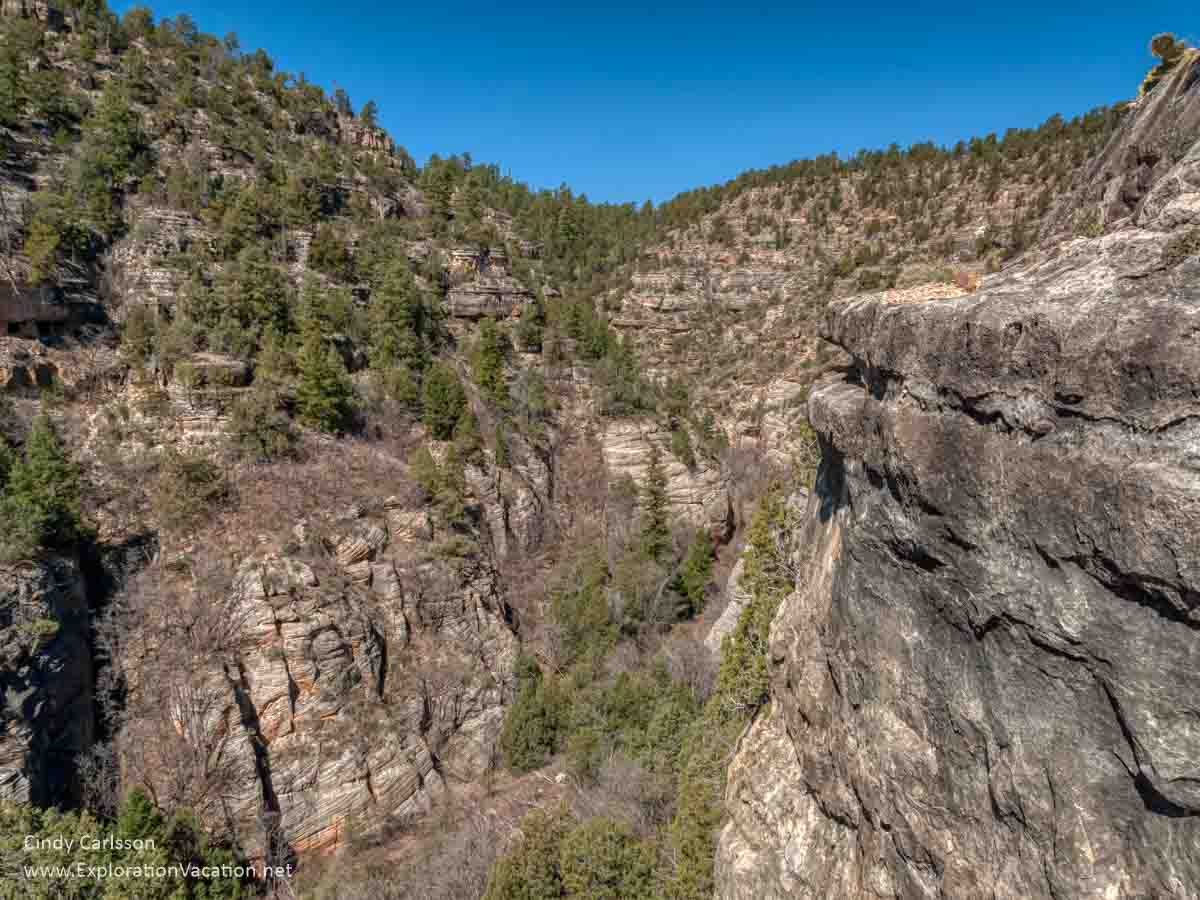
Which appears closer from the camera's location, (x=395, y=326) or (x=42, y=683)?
(x=42, y=683)

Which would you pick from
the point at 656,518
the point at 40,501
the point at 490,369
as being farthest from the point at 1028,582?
the point at 490,369

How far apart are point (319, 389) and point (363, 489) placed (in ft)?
18.8

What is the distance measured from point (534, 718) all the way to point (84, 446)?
77.2 feet

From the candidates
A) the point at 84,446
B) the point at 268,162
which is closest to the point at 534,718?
the point at 84,446

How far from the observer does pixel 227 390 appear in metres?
27.8

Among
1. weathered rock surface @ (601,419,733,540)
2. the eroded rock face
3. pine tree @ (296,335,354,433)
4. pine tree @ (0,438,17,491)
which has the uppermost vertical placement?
pine tree @ (296,335,354,433)

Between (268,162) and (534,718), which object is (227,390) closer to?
(534,718)

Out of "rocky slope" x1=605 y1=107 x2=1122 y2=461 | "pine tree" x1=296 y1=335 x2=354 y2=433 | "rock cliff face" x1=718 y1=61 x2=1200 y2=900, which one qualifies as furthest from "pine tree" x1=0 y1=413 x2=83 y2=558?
"rocky slope" x1=605 y1=107 x2=1122 y2=461

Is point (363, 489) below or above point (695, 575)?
above

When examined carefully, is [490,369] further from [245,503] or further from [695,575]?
[695,575]

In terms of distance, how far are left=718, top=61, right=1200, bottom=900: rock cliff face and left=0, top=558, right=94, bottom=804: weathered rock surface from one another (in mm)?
22350

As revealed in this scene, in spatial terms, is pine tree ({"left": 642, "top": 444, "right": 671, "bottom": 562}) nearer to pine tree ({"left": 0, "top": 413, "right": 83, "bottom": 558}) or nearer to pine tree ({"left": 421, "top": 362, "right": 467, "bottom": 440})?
pine tree ({"left": 421, "top": 362, "right": 467, "bottom": 440})

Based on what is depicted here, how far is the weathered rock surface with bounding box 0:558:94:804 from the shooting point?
56.5 ft

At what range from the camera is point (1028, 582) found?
650 cm
